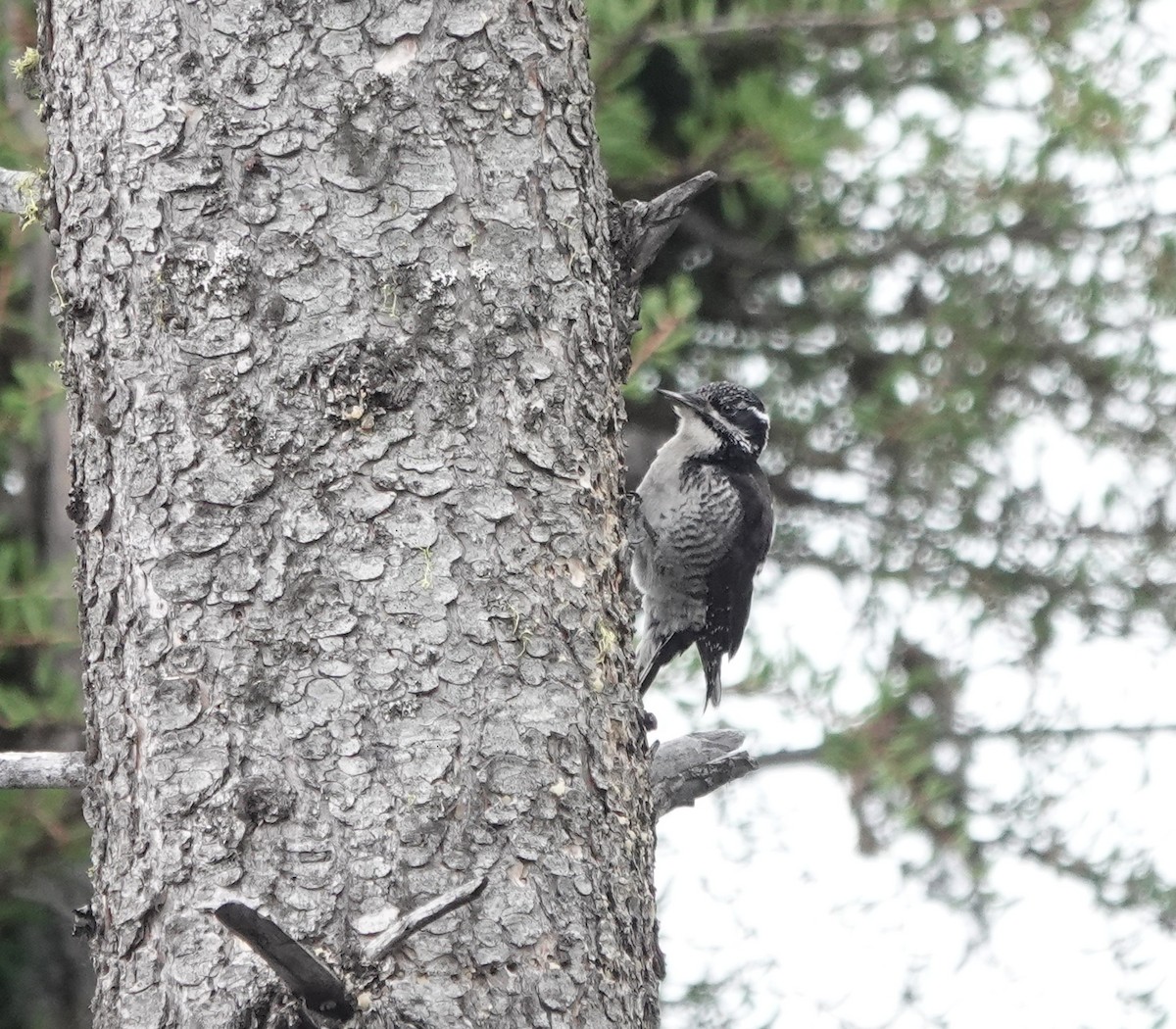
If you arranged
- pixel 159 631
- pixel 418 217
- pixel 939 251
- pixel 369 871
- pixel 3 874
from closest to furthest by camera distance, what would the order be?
pixel 369 871
pixel 159 631
pixel 418 217
pixel 3 874
pixel 939 251

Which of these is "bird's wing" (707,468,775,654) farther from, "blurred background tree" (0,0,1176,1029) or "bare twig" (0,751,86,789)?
"bare twig" (0,751,86,789)

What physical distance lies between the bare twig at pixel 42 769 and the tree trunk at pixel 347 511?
0.17 feet

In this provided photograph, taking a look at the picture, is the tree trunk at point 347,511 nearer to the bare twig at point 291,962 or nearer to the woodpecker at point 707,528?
the bare twig at point 291,962

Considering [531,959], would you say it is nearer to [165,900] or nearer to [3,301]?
[165,900]

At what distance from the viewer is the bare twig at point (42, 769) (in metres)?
1.89

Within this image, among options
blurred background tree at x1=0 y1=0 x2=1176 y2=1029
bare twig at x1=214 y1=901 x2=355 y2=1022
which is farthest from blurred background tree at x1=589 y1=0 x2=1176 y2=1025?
bare twig at x1=214 y1=901 x2=355 y2=1022

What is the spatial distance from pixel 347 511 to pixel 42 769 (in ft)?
1.72

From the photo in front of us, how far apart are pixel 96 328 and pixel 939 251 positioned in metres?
3.14

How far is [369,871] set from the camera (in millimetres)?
1672

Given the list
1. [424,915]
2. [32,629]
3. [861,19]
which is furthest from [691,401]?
[424,915]

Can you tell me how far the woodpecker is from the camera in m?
4.22

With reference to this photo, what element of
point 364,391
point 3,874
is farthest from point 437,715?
point 3,874

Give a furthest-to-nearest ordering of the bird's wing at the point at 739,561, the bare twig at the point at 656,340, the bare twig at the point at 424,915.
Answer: the bird's wing at the point at 739,561, the bare twig at the point at 656,340, the bare twig at the point at 424,915

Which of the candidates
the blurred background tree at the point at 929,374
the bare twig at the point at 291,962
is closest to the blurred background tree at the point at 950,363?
the blurred background tree at the point at 929,374
